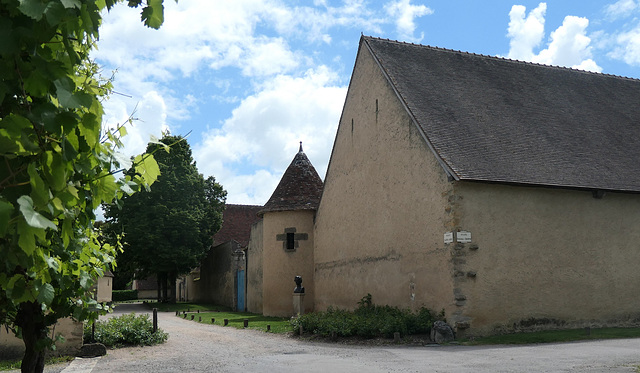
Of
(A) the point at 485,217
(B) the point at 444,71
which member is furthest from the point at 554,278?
(B) the point at 444,71

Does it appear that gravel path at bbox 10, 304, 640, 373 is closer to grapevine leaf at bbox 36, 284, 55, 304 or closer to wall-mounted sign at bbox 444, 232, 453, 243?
wall-mounted sign at bbox 444, 232, 453, 243

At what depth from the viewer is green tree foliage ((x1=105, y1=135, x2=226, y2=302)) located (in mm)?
32250

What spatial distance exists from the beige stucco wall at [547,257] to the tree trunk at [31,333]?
1118 cm

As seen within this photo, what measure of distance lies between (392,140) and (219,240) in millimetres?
26500

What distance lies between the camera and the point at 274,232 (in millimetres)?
23281

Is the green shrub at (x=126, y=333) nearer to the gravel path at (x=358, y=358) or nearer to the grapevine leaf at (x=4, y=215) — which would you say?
the gravel path at (x=358, y=358)

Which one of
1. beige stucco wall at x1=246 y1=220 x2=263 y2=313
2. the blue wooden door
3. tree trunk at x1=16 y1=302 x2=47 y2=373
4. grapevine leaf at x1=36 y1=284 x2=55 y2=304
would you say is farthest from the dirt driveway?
the blue wooden door

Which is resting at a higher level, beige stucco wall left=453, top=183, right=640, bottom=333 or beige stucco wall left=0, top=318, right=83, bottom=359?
beige stucco wall left=453, top=183, right=640, bottom=333

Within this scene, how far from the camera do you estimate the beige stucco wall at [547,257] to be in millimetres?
13969

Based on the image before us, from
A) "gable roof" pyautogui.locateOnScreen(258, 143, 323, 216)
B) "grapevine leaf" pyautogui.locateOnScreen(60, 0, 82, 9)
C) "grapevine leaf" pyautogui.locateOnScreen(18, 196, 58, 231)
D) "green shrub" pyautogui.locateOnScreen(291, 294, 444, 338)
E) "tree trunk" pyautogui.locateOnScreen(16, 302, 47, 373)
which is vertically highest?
"gable roof" pyautogui.locateOnScreen(258, 143, 323, 216)

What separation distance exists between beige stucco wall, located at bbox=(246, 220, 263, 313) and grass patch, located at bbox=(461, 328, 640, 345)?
45.0ft

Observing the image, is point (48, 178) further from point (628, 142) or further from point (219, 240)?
point (219, 240)

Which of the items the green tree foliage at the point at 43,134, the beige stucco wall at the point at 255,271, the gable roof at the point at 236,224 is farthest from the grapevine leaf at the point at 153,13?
the gable roof at the point at 236,224

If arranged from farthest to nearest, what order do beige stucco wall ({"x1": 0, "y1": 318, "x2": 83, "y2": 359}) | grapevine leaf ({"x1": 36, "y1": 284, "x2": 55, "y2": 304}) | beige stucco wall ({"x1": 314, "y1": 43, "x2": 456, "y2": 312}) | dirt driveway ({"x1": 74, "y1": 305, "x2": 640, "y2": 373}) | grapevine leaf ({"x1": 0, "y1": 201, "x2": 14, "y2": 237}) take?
beige stucco wall ({"x1": 314, "y1": 43, "x2": 456, "y2": 312}) < beige stucco wall ({"x1": 0, "y1": 318, "x2": 83, "y2": 359}) < dirt driveway ({"x1": 74, "y1": 305, "x2": 640, "y2": 373}) < grapevine leaf ({"x1": 36, "y1": 284, "x2": 55, "y2": 304}) < grapevine leaf ({"x1": 0, "y1": 201, "x2": 14, "y2": 237})
